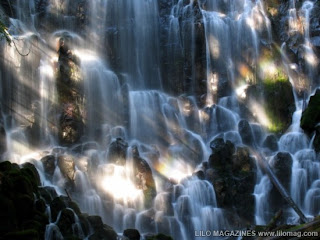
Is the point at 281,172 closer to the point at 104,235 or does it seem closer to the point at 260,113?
the point at 260,113

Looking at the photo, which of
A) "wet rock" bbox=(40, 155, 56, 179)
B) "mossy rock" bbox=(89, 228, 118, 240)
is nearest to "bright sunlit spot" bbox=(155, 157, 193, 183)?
"wet rock" bbox=(40, 155, 56, 179)

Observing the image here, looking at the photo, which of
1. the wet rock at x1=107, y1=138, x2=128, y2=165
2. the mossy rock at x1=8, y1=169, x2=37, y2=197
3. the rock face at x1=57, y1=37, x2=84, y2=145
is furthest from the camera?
A: the rock face at x1=57, y1=37, x2=84, y2=145

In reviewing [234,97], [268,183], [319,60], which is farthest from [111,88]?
[319,60]

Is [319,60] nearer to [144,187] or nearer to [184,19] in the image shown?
[184,19]

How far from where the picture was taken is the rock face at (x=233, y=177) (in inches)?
700

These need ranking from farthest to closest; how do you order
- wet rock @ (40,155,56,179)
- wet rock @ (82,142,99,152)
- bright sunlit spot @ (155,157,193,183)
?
wet rock @ (82,142,99,152)
bright sunlit spot @ (155,157,193,183)
wet rock @ (40,155,56,179)

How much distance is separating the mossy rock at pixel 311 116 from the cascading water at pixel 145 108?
76 centimetres

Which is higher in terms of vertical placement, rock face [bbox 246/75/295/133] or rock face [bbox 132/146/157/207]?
rock face [bbox 246/75/295/133]

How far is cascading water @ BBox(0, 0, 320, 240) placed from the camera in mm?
17406

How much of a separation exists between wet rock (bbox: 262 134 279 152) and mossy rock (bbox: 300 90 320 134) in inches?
70.9

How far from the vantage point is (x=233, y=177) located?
18.6m

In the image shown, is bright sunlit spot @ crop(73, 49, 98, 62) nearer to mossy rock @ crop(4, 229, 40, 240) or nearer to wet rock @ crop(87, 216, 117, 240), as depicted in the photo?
wet rock @ crop(87, 216, 117, 240)

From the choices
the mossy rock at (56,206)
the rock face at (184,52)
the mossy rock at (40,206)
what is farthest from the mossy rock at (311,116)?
the mossy rock at (40,206)

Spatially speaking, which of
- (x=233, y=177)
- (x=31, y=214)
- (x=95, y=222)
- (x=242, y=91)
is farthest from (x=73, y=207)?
(x=242, y=91)
